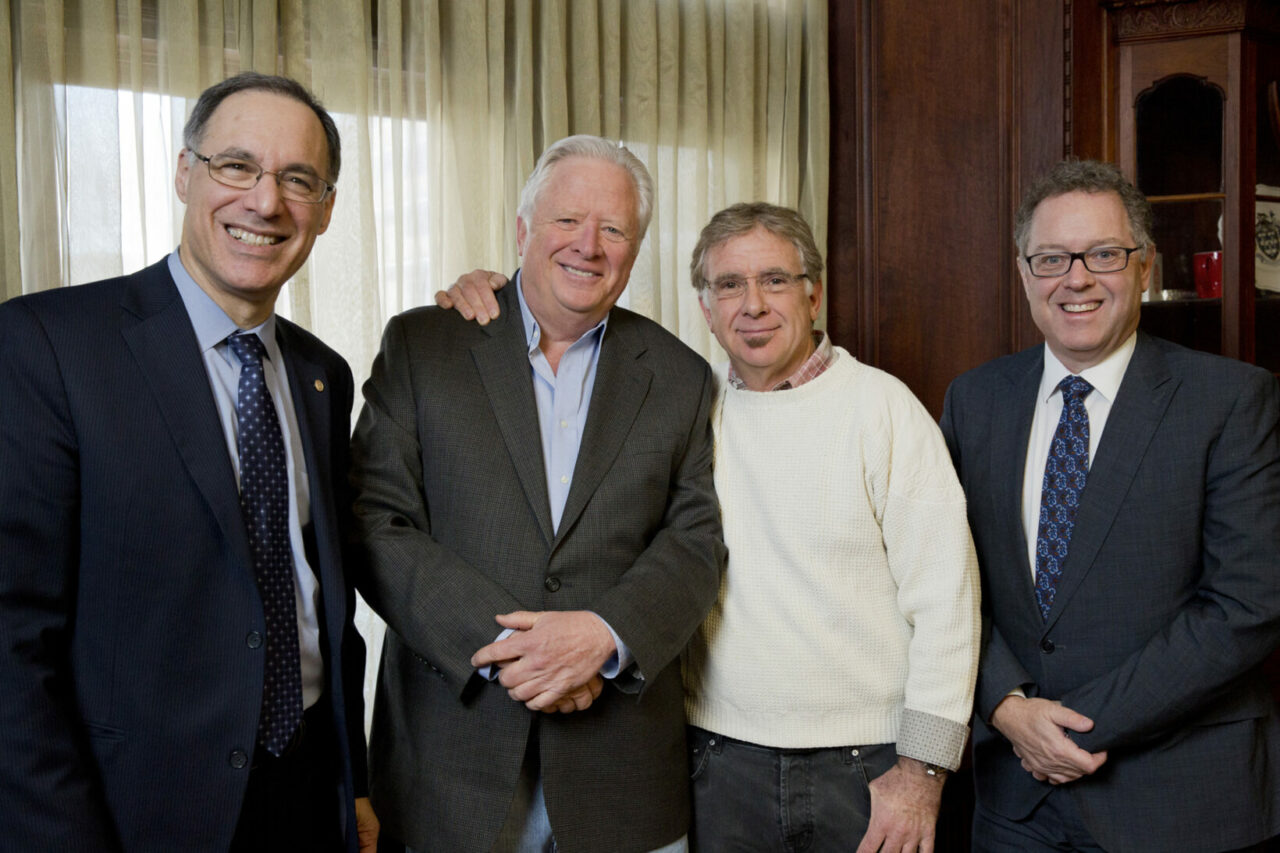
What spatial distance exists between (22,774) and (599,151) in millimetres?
1371

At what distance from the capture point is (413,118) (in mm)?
3240

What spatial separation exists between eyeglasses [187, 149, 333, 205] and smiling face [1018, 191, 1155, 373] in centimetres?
135

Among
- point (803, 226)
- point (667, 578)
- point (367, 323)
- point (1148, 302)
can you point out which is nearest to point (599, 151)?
point (803, 226)

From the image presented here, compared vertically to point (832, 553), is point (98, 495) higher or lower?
higher

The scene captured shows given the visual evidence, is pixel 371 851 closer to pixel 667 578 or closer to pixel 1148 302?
pixel 667 578

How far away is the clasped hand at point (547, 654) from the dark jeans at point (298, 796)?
0.27 m

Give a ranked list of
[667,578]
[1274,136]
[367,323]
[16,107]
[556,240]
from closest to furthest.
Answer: [667,578], [556,240], [16,107], [367,323], [1274,136]

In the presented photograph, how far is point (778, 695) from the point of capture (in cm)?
196

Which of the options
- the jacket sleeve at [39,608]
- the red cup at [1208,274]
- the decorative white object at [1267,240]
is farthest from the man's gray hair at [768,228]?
the decorative white object at [1267,240]

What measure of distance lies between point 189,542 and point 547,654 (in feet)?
1.88

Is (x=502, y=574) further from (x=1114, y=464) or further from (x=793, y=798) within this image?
(x=1114, y=464)

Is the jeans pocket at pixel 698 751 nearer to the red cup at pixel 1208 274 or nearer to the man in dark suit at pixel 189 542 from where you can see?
the man in dark suit at pixel 189 542

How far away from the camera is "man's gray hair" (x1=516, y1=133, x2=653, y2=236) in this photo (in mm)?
2051

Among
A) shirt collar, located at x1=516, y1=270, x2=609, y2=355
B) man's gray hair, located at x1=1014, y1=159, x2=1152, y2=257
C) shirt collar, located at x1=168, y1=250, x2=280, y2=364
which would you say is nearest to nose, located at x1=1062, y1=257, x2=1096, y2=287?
man's gray hair, located at x1=1014, y1=159, x2=1152, y2=257
